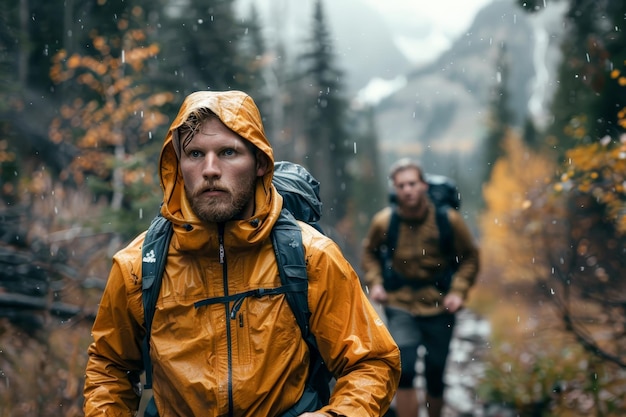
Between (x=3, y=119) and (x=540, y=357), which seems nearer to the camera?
(x=540, y=357)

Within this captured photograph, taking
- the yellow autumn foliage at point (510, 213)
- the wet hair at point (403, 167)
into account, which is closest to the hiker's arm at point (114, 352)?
the wet hair at point (403, 167)

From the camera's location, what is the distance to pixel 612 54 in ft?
A: 27.1

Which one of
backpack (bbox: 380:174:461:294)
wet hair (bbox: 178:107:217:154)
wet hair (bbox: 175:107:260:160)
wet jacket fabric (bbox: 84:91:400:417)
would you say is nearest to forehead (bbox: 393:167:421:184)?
backpack (bbox: 380:174:461:294)

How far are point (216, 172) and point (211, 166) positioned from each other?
0.11 ft

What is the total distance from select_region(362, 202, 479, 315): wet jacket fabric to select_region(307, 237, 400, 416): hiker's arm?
12.1 feet

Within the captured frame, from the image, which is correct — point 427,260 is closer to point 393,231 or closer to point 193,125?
point 393,231

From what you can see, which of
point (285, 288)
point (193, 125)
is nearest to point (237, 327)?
point (285, 288)

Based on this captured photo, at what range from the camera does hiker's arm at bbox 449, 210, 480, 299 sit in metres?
6.18

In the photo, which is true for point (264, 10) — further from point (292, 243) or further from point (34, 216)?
point (292, 243)

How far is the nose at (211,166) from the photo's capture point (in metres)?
2.47

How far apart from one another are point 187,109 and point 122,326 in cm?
102

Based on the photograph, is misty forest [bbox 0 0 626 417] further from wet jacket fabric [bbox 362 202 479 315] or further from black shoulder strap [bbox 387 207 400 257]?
black shoulder strap [bbox 387 207 400 257]

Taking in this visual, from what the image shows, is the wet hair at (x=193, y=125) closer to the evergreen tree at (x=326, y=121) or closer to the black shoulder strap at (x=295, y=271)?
the black shoulder strap at (x=295, y=271)

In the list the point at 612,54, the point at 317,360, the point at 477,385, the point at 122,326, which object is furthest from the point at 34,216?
the point at 612,54
